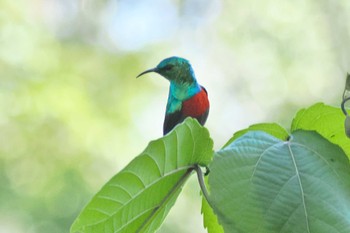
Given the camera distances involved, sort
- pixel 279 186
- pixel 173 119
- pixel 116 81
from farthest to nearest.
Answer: pixel 116 81, pixel 173 119, pixel 279 186

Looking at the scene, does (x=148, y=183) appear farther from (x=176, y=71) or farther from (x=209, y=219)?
(x=176, y=71)

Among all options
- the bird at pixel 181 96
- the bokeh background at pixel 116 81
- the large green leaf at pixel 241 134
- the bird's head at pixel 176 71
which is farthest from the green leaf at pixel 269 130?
the bokeh background at pixel 116 81

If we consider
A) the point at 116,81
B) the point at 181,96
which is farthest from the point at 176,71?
the point at 116,81

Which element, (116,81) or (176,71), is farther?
(116,81)

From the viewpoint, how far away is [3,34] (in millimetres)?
4504

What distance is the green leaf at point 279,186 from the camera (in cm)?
45

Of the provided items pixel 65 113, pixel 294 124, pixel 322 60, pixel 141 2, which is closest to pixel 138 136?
pixel 65 113

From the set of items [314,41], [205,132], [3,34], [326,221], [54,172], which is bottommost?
[326,221]

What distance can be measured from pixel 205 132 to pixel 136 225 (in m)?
0.09

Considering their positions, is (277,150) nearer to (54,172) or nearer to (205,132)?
(205,132)

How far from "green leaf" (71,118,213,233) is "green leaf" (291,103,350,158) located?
10 centimetres

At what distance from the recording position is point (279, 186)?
1.50ft

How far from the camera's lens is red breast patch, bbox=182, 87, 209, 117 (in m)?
0.85

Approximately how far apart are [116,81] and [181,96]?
3.36 m
